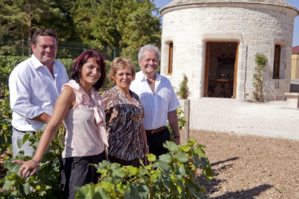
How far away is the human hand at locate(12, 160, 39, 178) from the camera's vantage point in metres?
1.74

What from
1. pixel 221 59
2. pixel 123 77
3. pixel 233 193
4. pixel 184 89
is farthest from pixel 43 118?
pixel 221 59

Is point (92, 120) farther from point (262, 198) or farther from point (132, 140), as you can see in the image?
point (262, 198)

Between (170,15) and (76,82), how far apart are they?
1280 centimetres

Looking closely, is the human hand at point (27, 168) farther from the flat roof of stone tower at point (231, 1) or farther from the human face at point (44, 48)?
the flat roof of stone tower at point (231, 1)

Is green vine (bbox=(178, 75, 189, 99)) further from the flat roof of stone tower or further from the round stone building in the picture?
the flat roof of stone tower

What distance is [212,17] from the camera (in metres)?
13.1

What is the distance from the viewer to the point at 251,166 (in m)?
4.89

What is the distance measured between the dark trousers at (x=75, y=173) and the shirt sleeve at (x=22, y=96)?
1.66 ft

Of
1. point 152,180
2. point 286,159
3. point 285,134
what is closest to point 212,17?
point 285,134

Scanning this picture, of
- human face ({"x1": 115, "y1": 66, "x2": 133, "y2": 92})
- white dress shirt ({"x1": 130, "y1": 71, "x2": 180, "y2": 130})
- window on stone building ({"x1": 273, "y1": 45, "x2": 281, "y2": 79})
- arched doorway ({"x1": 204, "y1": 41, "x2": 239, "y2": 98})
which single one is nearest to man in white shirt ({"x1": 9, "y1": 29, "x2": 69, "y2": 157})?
human face ({"x1": 115, "y1": 66, "x2": 133, "y2": 92})

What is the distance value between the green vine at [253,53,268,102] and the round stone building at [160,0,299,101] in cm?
16

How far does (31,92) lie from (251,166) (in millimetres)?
3718

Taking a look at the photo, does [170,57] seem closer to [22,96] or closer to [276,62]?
[276,62]

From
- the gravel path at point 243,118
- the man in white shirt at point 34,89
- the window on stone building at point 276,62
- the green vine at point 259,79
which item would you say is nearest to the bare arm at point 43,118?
the man in white shirt at point 34,89
